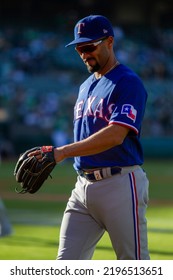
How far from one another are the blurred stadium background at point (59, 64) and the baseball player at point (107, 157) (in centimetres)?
1959

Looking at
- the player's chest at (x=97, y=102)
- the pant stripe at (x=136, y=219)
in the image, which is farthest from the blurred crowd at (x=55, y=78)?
the pant stripe at (x=136, y=219)

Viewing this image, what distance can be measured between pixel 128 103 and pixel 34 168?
67 cm

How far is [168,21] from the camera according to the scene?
34094mm

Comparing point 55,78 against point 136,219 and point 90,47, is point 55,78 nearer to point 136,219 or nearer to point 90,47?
point 90,47

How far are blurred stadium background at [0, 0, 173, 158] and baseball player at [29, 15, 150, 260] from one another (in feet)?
64.3

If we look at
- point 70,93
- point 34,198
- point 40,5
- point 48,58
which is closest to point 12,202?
point 34,198

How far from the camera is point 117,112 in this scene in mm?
4176

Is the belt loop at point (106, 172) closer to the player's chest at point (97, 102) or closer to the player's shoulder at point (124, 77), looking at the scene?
the player's chest at point (97, 102)

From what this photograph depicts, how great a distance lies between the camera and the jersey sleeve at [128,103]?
4160 millimetres

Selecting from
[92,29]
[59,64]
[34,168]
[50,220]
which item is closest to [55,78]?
[59,64]

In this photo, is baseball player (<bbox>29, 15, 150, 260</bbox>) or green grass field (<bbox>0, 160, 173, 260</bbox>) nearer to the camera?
baseball player (<bbox>29, 15, 150, 260</bbox>)

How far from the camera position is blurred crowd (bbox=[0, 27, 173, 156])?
2567 centimetres

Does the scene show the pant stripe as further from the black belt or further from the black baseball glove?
the black baseball glove

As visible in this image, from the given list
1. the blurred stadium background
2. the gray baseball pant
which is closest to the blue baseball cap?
the gray baseball pant
